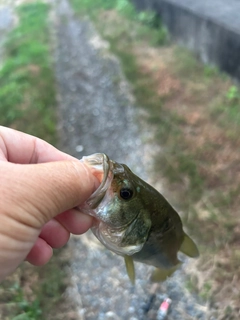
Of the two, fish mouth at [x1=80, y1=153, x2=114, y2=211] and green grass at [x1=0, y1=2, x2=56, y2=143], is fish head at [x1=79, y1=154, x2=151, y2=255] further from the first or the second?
green grass at [x1=0, y1=2, x2=56, y2=143]

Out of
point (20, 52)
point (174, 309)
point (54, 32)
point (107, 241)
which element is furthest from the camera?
point (54, 32)

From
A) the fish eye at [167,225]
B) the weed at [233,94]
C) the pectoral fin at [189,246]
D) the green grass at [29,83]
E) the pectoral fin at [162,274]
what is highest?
the fish eye at [167,225]

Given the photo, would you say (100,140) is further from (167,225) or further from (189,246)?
(167,225)

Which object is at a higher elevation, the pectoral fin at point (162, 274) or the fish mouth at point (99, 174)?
the fish mouth at point (99, 174)

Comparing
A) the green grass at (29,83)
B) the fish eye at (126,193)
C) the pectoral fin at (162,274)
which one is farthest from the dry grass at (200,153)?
the fish eye at (126,193)

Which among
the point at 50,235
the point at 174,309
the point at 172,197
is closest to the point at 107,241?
the point at 50,235

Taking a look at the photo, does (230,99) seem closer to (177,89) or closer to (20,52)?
(177,89)

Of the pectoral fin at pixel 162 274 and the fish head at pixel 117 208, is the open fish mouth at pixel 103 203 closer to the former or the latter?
the fish head at pixel 117 208
